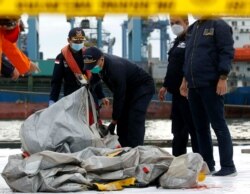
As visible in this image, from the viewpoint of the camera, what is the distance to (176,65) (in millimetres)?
4492

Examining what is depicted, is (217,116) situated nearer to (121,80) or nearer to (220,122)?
(220,122)

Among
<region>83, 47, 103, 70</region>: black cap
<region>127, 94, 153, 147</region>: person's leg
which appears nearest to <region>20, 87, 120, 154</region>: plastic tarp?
<region>83, 47, 103, 70</region>: black cap

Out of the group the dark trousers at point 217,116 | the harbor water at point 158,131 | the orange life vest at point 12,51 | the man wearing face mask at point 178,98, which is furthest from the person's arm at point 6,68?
the harbor water at point 158,131

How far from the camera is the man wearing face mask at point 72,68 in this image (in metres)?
4.68

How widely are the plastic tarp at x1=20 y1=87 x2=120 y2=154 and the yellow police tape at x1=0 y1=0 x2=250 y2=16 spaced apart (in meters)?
2.09


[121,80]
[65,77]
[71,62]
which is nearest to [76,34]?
[71,62]

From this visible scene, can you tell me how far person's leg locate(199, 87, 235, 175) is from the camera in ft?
12.3

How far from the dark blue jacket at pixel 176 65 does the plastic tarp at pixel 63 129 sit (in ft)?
2.92

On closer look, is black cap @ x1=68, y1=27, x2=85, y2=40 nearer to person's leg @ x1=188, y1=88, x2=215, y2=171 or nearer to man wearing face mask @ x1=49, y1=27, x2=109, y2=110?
man wearing face mask @ x1=49, y1=27, x2=109, y2=110

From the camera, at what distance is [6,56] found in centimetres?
319

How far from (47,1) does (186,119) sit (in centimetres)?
303

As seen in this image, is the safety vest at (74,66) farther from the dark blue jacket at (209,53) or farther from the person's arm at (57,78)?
the dark blue jacket at (209,53)

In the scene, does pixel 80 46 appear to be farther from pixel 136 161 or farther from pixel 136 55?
pixel 136 55

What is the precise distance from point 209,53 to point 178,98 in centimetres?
75
